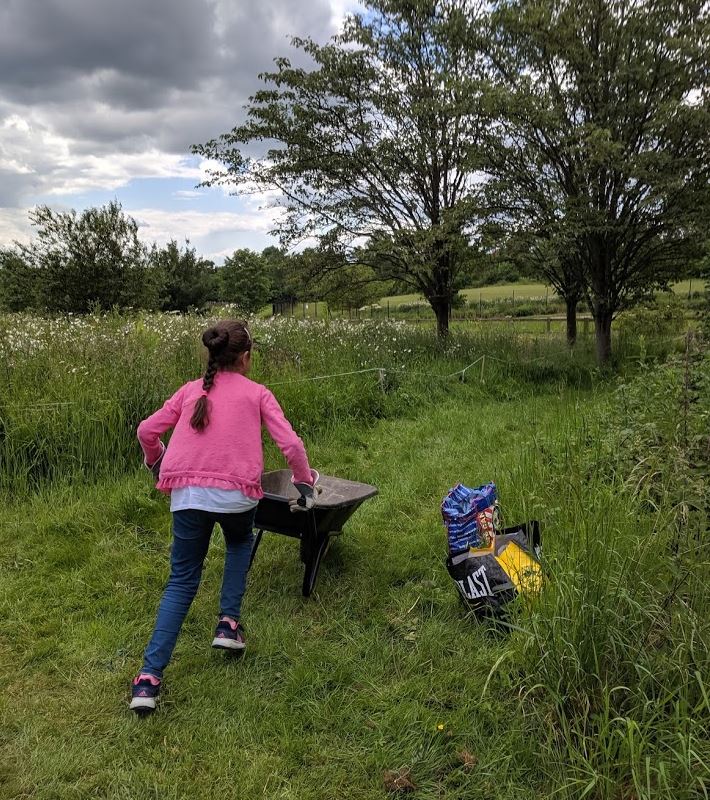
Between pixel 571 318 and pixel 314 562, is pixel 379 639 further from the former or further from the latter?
pixel 571 318

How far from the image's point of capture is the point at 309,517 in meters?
3.08

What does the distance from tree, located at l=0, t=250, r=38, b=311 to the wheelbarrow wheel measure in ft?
72.7

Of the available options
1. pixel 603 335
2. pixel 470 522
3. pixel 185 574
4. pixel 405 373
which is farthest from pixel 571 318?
pixel 185 574

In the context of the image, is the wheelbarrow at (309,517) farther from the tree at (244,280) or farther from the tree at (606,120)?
the tree at (244,280)

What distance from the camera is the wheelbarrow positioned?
3088 millimetres

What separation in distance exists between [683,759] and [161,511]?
380 centimetres

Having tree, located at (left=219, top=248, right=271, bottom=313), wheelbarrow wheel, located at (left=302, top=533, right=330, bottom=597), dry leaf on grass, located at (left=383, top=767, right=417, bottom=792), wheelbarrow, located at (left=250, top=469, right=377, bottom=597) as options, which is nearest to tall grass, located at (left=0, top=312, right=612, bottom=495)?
wheelbarrow, located at (left=250, top=469, right=377, bottom=597)

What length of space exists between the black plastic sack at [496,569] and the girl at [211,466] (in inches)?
36.2

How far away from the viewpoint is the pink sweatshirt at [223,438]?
2.62 metres

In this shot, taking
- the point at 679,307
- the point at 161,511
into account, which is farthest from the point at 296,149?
the point at 679,307

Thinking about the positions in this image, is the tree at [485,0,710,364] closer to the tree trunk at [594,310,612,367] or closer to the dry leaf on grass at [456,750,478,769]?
the tree trunk at [594,310,612,367]

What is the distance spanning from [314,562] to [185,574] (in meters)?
0.85

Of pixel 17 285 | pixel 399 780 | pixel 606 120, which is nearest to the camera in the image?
pixel 399 780

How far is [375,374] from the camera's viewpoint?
8.16 metres
